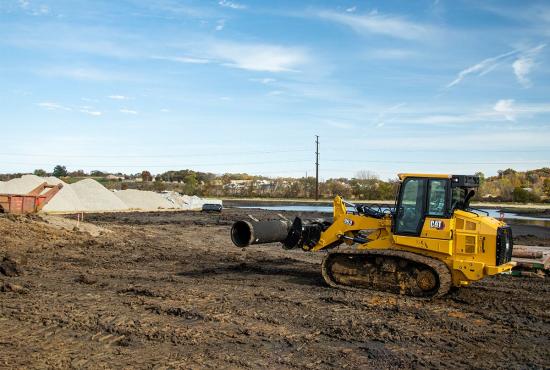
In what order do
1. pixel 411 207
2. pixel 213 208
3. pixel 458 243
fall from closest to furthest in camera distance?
pixel 458 243
pixel 411 207
pixel 213 208

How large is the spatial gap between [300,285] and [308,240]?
109 cm

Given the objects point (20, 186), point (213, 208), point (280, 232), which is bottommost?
point (213, 208)

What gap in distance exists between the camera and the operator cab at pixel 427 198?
1029 cm

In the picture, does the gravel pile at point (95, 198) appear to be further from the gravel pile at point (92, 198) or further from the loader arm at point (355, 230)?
the loader arm at point (355, 230)

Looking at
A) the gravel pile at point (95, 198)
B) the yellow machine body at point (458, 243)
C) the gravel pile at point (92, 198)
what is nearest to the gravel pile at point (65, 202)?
the gravel pile at point (92, 198)

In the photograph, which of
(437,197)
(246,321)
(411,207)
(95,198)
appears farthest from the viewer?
(95,198)

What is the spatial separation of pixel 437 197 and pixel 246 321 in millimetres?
4421

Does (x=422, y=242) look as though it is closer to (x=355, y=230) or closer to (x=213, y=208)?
(x=355, y=230)

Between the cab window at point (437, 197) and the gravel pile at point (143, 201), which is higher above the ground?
the cab window at point (437, 197)

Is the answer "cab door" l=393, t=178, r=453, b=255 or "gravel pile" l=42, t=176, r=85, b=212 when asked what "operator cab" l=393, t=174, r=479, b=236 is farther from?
"gravel pile" l=42, t=176, r=85, b=212

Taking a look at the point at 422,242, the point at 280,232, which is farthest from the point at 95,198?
the point at 422,242

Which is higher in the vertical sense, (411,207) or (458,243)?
(411,207)

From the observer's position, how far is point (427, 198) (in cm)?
1039

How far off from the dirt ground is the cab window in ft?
5.79
